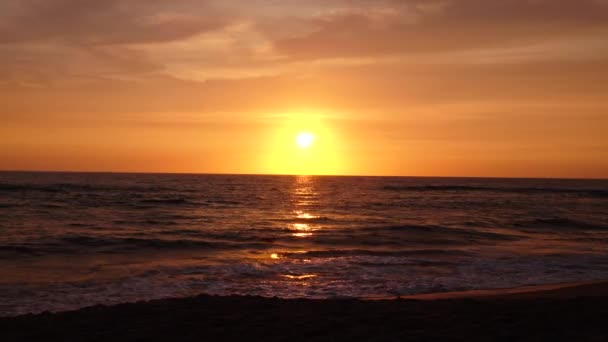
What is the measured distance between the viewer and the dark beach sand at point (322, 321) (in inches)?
280

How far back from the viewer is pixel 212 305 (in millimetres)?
9258

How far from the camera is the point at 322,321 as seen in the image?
803 cm

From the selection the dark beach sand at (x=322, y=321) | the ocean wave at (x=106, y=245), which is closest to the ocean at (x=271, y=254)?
the ocean wave at (x=106, y=245)

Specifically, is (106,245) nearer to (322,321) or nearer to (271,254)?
(271,254)

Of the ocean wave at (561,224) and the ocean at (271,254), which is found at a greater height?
the ocean wave at (561,224)

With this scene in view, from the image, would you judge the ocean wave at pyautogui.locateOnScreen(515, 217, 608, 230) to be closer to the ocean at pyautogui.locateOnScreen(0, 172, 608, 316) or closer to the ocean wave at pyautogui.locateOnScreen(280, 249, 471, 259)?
the ocean at pyautogui.locateOnScreen(0, 172, 608, 316)

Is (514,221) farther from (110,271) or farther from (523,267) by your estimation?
(110,271)

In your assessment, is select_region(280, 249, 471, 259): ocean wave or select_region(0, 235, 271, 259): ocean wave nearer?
select_region(0, 235, 271, 259): ocean wave

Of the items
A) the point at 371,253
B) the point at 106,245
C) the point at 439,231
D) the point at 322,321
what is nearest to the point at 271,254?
the point at 371,253

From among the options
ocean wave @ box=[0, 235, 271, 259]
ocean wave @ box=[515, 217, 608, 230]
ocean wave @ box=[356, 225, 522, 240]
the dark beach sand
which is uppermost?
the dark beach sand

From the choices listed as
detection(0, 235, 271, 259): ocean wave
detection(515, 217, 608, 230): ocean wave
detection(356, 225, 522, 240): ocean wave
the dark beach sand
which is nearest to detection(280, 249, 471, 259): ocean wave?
detection(0, 235, 271, 259): ocean wave

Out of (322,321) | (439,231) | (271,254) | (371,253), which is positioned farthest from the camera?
(439,231)

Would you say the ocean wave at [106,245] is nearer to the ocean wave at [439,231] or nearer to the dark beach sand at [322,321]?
the ocean wave at [439,231]

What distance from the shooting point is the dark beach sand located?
711 cm
